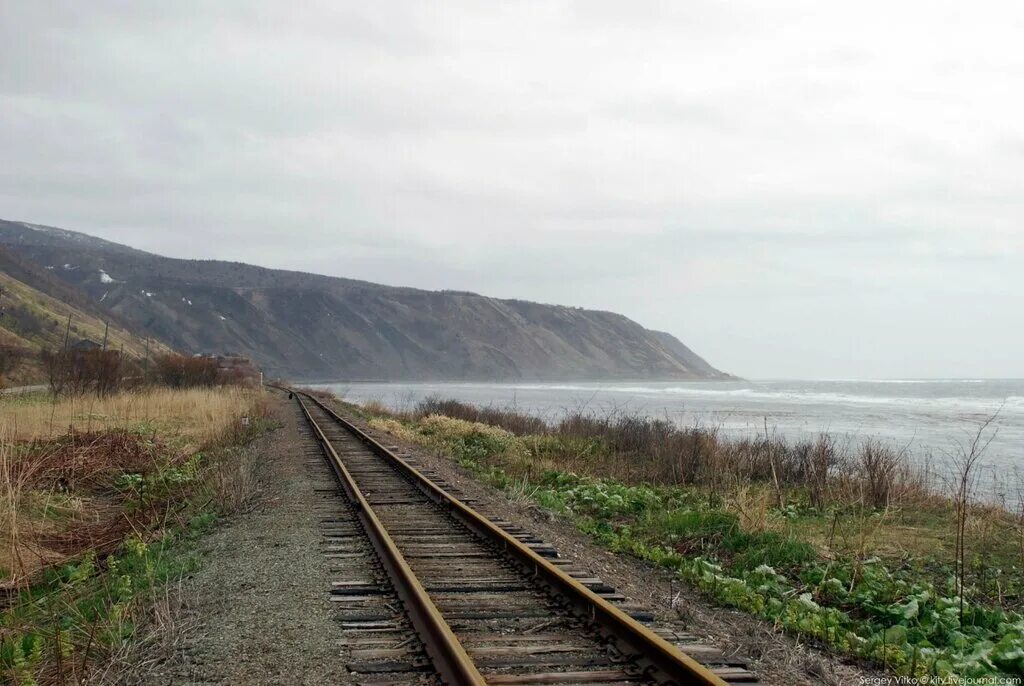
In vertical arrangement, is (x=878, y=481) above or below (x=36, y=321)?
below

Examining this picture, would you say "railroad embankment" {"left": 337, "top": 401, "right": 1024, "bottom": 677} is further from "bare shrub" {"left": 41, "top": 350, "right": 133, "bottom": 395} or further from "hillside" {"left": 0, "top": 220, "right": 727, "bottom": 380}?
"hillside" {"left": 0, "top": 220, "right": 727, "bottom": 380}

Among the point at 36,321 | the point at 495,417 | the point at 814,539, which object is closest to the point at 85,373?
the point at 495,417

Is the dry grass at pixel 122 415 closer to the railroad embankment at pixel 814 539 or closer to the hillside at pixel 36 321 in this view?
the railroad embankment at pixel 814 539

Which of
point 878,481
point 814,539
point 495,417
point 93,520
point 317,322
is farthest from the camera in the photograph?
point 317,322

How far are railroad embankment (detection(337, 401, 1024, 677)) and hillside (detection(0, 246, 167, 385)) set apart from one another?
114 ft

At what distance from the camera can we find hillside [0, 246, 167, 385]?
48.1 metres

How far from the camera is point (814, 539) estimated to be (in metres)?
9.92

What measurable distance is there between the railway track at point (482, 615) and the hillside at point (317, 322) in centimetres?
14078

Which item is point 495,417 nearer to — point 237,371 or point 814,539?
point 814,539

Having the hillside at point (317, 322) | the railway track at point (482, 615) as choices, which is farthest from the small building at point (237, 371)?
the hillside at point (317, 322)

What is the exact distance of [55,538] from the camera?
10102mm

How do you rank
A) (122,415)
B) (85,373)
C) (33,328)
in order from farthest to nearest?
(33,328) → (85,373) → (122,415)

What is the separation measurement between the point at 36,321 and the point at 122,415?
59514 mm

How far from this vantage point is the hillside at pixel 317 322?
15338 cm
